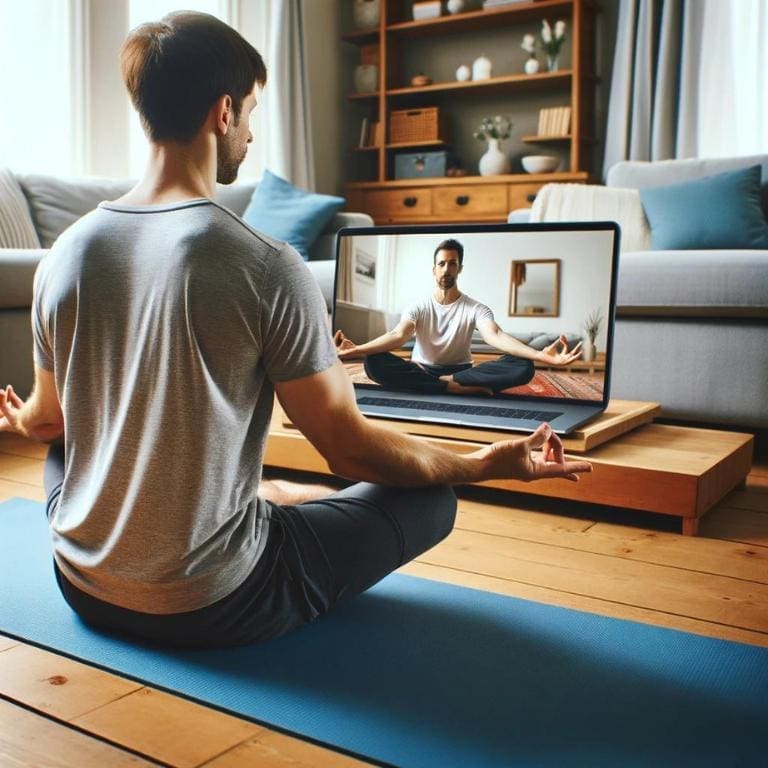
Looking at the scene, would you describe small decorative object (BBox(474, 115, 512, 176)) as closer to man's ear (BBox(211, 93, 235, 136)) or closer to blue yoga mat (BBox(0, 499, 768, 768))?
blue yoga mat (BBox(0, 499, 768, 768))

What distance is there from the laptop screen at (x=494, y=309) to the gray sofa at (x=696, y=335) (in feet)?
2.05

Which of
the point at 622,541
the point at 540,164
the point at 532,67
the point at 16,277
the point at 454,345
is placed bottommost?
the point at 622,541

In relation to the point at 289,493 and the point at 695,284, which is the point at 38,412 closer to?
the point at 289,493

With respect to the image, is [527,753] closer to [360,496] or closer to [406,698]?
[406,698]

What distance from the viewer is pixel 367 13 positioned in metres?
5.13

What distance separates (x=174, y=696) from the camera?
1031 millimetres

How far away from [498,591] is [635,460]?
0.52m

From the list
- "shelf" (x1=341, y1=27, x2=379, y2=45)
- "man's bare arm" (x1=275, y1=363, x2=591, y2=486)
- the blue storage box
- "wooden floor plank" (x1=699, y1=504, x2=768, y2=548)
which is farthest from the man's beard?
"shelf" (x1=341, y1=27, x2=379, y2=45)

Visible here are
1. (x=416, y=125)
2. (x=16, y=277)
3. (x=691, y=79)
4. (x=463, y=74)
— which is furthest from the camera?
(x=416, y=125)

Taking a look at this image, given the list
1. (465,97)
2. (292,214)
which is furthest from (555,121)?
(292,214)

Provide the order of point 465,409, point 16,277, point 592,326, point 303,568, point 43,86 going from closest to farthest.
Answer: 1. point 303,568
2. point 592,326
3. point 465,409
4. point 16,277
5. point 43,86

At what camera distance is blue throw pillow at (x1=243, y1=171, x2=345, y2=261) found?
3574 mm

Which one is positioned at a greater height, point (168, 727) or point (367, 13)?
point (367, 13)

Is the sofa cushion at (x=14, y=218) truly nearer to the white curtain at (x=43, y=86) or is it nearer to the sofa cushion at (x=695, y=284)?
the white curtain at (x=43, y=86)
